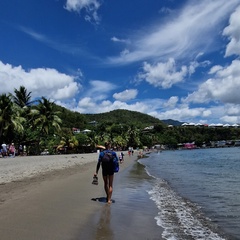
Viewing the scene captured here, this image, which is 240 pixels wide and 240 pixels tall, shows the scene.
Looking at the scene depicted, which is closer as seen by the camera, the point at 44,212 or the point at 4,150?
the point at 44,212

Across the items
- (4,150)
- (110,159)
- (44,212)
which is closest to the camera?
(44,212)

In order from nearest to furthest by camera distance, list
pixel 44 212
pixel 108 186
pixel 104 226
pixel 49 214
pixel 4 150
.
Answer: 1. pixel 104 226
2. pixel 49 214
3. pixel 44 212
4. pixel 108 186
5. pixel 4 150

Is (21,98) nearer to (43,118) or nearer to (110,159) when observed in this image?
(43,118)

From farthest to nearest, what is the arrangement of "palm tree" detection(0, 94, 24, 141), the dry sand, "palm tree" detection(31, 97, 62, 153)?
"palm tree" detection(31, 97, 62, 153), "palm tree" detection(0, 94, 24, 141), the dry sand

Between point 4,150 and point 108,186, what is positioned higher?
point 4,150

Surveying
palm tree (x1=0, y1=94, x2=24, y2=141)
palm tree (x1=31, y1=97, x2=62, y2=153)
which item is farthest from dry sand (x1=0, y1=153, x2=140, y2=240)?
palm tree (x1=31, y1=97, x2=62, y2=153)

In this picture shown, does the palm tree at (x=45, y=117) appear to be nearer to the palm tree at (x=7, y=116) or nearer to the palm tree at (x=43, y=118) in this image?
the palm tree at (x=43, y=118)

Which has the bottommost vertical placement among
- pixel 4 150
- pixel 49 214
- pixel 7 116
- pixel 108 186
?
pixel 49 214

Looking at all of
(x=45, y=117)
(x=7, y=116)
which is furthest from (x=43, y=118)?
(x=7, y=116)

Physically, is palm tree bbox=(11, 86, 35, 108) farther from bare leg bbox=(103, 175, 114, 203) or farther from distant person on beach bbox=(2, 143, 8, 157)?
bare leg bbox=(103, 175, 114, 203)

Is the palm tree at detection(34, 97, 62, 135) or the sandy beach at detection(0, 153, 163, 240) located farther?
the palm tree at detection(34, 97, 62, 135)

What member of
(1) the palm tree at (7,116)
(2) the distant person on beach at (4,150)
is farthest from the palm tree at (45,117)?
(2) the distant person on beach at (4,150)

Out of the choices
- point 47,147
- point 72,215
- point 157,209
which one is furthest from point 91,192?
point 47,147

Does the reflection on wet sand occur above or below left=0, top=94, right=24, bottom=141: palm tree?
below
